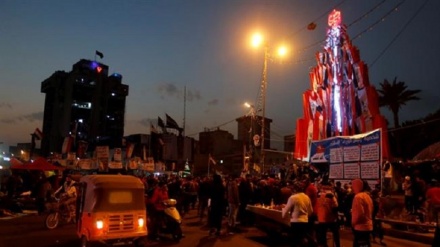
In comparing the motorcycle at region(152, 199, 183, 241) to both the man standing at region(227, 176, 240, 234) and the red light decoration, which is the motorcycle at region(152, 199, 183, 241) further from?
the red light decoration

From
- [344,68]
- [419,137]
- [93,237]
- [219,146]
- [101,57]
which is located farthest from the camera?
[101,57]

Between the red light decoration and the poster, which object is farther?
the red light decoration

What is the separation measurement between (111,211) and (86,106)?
294 ft

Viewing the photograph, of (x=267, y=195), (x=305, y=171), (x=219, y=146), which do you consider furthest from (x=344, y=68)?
(x=219, y=146)

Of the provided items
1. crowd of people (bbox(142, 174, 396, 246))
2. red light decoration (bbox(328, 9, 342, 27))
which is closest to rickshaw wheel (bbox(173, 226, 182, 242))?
crowd of people (bbox(142, 174, 396, 246))

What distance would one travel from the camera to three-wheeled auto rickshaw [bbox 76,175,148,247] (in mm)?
10336

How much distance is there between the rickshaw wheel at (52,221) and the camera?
16.1m

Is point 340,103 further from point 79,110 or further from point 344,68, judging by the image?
point 79,110

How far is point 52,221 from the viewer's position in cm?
1622

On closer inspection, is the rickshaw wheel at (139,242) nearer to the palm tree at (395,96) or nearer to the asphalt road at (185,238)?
the asphalt road at (185,238)

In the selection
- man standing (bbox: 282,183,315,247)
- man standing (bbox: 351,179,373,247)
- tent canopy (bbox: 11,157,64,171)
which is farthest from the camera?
tent canopy (bbox: 11,157,64,171)

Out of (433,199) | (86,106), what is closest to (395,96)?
(433,199)

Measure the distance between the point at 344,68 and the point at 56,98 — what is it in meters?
88.2

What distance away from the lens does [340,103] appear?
2636 centimetres
